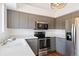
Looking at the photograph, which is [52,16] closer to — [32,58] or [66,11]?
[66,11]

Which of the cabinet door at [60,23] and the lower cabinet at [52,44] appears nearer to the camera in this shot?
the cabinet door at [60,23]

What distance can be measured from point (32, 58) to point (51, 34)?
405 centimetres

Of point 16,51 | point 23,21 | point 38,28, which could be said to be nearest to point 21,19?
point 23,21

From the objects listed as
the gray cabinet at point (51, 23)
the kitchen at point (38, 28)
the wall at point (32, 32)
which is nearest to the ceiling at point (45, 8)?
the kitchen at point (38, 28)

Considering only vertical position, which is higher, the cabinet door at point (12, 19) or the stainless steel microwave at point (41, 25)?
the cabinet door at point (12, 19)

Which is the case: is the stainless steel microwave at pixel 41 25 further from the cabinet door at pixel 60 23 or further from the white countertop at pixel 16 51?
the white countertop at pixel 16 51

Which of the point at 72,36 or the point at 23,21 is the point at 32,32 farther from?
the point at 72,36

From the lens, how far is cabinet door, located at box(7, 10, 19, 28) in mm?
3326

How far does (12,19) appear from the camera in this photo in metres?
3.39

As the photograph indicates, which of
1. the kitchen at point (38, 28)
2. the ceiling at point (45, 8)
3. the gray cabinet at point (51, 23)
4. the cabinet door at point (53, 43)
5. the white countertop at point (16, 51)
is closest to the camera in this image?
the white countertop at point (16, 51)

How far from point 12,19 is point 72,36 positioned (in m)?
2.35

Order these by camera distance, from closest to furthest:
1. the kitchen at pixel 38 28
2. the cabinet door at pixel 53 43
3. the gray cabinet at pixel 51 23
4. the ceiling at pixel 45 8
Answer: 1. the ceiling at pixel 45 8
2. the kitchen at pixel 38 28
3. the cabinet door at pixel 53 43
4. the gray cabinet at pixel 51 23

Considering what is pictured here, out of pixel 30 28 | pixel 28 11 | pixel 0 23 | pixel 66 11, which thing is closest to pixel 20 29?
pixel 30 28

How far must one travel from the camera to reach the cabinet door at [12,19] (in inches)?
131
